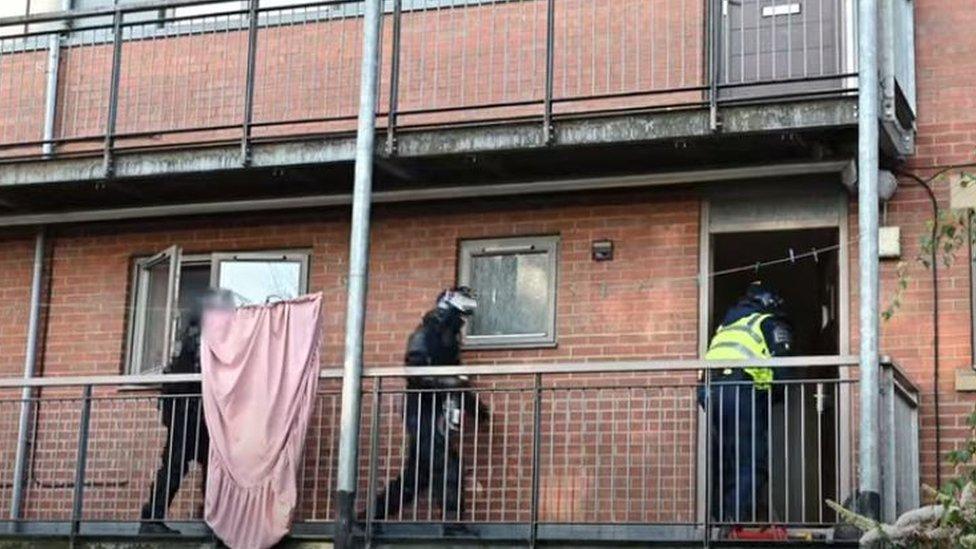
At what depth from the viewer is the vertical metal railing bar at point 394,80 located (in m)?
11.2

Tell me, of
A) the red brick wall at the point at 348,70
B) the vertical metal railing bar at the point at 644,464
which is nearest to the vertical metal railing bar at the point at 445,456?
the vertical metal railing bar at the point at 644,464

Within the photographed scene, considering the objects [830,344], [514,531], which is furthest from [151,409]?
[830,344]

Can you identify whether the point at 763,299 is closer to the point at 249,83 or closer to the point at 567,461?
the point at 567,461

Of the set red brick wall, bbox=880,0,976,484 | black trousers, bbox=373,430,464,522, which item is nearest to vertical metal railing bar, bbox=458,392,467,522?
black trousers, bbox=373,430,464,522

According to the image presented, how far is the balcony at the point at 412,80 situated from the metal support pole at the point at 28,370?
→ 896 millimetres

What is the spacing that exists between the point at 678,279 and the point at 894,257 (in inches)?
57.1

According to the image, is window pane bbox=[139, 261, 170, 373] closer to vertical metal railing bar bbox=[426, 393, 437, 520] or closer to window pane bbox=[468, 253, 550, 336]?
window pane bbox=[468, 253, 550, 336]

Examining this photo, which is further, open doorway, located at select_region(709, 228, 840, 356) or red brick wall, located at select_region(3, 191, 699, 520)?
open doorway, located at select_region(709, 228, 840, 356)

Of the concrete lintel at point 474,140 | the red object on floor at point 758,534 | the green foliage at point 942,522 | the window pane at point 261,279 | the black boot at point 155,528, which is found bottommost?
the black boot at point 155,528

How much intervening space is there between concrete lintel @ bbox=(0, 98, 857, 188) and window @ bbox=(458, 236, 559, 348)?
1.18 m

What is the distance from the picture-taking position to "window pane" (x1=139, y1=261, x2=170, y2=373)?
42.3 ft

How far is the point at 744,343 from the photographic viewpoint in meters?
10.5

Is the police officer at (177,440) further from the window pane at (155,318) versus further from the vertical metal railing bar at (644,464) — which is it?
the vertical metal railing bar at (644,464)

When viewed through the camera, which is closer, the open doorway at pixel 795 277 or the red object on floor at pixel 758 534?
the red object on floor at pixel 758 534
